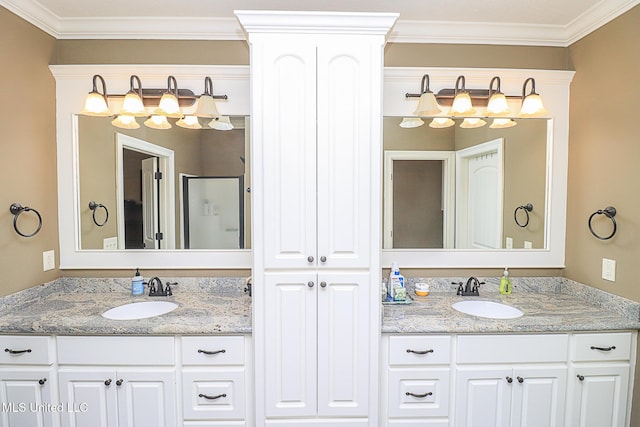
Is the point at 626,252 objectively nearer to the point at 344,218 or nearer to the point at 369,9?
the point at 344,218

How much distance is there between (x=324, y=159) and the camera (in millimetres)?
1587

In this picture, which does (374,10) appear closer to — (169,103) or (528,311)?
(169,103)

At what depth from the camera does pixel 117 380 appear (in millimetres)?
1622

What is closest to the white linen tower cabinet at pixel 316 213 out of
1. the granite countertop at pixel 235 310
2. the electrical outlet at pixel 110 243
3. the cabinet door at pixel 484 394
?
the granite countertop at pixel 235 310

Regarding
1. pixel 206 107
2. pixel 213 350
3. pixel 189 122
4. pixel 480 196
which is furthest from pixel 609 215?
pixel 189 122

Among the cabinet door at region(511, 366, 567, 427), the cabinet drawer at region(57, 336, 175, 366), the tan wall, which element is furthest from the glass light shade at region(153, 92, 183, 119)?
the cabinet door at region(511, 366, 567, 427)

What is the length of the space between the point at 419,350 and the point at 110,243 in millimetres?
2023

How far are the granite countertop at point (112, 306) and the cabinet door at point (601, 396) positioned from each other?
1.74 metres

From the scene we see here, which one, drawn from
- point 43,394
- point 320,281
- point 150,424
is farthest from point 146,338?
point 320,281

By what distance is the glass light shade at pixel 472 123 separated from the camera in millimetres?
2137

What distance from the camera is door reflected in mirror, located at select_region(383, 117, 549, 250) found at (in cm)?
214

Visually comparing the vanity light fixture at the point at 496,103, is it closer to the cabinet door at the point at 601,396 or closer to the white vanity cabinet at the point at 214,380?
the cabinet door at the point at 601,396

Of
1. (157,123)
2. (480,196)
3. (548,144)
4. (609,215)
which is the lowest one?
(609,215)

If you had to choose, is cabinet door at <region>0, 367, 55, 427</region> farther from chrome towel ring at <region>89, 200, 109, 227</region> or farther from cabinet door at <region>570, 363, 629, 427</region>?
cabinet door at <region>570, 363, 629, 427</region>
